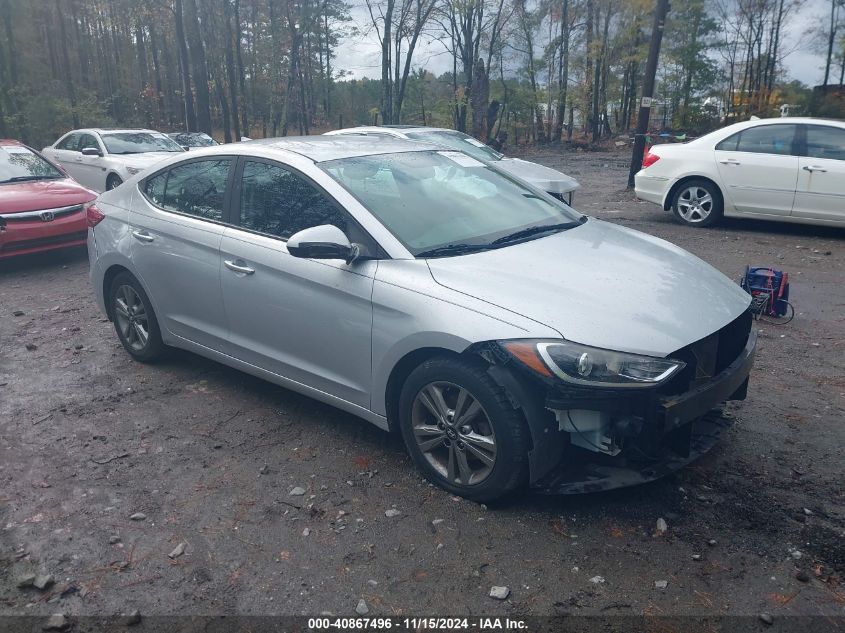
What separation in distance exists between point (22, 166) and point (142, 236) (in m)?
6.04

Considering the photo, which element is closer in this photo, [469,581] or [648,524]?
[469,581]

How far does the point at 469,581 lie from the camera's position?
2967mm

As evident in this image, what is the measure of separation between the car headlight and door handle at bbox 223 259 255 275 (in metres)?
1.96

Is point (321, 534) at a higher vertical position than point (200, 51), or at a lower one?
lower

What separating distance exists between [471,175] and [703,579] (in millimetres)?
2790

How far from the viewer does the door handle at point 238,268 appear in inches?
168

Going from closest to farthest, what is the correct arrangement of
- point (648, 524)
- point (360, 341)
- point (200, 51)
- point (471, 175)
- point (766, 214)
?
point (648, 524)
point (360, 341)
point (471, 175)
point (766, 214)
point (200, 51)

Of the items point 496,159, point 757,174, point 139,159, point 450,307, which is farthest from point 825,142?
point 139,159

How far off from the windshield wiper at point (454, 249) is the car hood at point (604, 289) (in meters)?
0.06

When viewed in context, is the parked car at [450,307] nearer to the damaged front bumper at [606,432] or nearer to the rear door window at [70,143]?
the damaged front bumper at [606,432]

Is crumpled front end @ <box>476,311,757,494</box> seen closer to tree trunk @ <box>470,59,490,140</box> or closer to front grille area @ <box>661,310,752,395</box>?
front grille area @ <box>661,310,752,395</box>

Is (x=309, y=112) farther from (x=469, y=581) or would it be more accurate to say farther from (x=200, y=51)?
(x=469, y=581)

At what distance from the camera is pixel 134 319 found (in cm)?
539

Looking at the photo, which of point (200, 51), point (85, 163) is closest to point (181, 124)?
point (200, 51)
